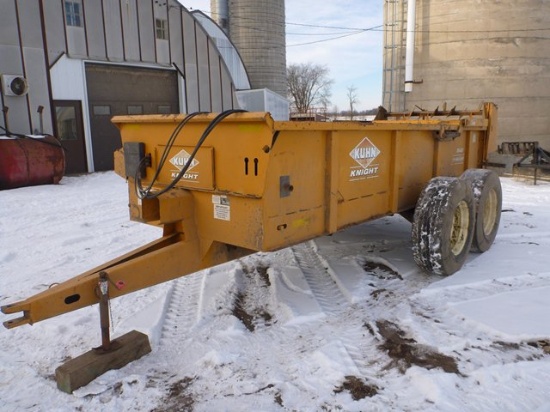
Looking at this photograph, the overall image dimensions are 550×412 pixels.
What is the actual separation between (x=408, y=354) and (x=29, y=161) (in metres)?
9.91

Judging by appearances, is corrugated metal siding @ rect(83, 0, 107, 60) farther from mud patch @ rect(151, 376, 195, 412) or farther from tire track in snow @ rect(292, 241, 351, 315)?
mud patch @ rect(151, 376, 195, 412)

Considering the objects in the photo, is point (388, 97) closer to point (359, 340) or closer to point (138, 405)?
point (359, 340)

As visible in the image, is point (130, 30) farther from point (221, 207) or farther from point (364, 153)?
point (221, 207)

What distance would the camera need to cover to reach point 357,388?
2.79m

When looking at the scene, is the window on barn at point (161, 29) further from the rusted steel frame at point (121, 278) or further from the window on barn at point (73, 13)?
the rusted steel frame at point (121, 278)

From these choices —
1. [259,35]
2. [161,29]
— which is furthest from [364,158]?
[259,35]

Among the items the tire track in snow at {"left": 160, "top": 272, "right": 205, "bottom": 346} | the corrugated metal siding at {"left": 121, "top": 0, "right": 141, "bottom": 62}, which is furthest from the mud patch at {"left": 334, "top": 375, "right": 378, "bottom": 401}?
the corrugated metal siding at {"left": 121, "top": 0, "right": 141, "bottom": 62}

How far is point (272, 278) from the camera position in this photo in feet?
15.2

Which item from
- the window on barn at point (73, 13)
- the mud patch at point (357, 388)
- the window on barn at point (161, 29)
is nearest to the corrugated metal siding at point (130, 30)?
the window on barn at point (161, 29)

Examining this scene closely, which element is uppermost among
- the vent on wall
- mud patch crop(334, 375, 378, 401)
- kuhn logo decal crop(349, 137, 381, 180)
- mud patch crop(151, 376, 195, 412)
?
the vent on wall

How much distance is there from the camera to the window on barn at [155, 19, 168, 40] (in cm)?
1460

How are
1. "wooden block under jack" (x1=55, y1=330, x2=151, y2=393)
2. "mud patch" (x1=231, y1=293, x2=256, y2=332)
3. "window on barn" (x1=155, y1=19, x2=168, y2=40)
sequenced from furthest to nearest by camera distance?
1. "window on barn" (x1=155, y1=19, x2=168, y2=40)
2. "mud patch" (x1=231, y1=293, x2=256, y2=332)
3. "wooden block under jack" (x1=55, y1=330, x2=151, y2=393)

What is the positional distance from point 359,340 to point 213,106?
47.0ft

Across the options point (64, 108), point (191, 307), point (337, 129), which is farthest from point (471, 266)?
point (64, 108)
